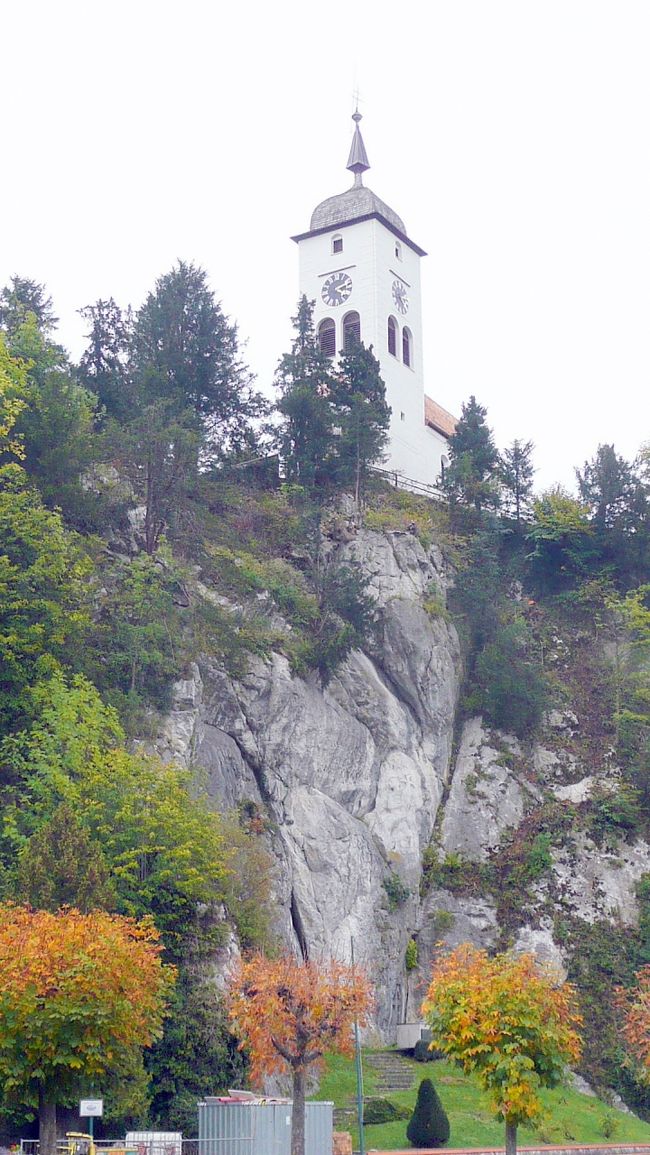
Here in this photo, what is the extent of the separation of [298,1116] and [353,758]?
21.6 metres

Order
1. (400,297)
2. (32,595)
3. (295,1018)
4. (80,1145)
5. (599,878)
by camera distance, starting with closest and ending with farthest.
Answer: (80,1145) → (295,1018) → (32,595) → (599,878) → (400,297)

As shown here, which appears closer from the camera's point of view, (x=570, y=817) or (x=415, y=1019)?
(x=415, y=1019)

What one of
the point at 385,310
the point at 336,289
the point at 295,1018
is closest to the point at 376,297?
the point at 385,310

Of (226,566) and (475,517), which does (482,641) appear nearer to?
(475,517)


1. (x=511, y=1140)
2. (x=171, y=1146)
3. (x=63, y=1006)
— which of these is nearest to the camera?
(x=63, y=1006)

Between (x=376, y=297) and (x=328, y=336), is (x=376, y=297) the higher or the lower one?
the higher one

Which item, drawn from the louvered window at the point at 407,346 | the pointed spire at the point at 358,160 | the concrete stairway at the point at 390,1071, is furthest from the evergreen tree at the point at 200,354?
the concrete stairway at the point at 390,1071

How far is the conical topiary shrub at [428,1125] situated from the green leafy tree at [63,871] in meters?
10.1

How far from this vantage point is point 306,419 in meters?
51.3

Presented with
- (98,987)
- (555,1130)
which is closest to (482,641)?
(555,1130)

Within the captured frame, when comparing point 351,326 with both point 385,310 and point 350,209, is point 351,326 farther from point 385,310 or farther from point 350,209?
point 350,209

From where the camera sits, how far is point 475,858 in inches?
1832

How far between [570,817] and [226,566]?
53.1 feet

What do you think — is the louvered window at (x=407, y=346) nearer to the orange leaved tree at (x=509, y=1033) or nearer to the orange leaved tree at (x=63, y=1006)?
the orange leaved tree at (x=509, y=1033)
